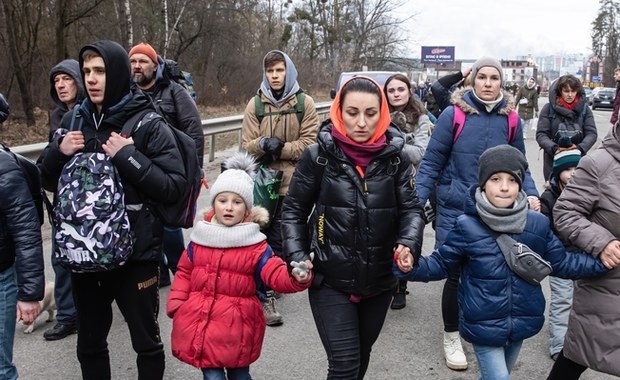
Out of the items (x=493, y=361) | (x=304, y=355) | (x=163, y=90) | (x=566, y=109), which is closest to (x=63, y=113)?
(x=163, y=90)

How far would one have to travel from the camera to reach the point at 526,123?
18.8 m

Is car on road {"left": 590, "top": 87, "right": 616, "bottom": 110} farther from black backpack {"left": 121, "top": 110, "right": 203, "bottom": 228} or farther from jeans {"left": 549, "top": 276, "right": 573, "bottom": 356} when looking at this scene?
black backpack {"left": 121, "top": 110, "right": 203, "bottom": 228}

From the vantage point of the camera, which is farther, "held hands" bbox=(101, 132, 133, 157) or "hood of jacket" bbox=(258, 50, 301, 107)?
"hood of jacket" bbox=(258, 50, 301, 107)

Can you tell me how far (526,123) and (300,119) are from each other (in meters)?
15.5

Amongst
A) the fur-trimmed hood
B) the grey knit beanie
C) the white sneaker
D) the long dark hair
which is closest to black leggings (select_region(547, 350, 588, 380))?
the white sneaker

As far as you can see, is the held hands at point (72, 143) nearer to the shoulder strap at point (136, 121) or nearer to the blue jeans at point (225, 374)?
the shoulder strap at point (136, 121)

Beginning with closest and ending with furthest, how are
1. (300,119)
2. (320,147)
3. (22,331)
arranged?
(320,147), (22,331), (300,119)

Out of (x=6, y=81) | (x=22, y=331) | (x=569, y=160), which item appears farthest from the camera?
(x=6, y=81)

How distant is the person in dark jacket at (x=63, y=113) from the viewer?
4.30 m

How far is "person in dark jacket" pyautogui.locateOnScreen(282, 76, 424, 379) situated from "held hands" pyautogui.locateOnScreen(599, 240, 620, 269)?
34.8 inches

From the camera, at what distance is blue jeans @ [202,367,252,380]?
312 cm

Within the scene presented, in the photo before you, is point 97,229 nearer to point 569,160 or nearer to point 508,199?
point 508,199

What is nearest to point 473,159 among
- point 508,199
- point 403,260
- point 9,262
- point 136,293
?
point 508,199

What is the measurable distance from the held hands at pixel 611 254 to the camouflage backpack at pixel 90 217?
2.31 meters
